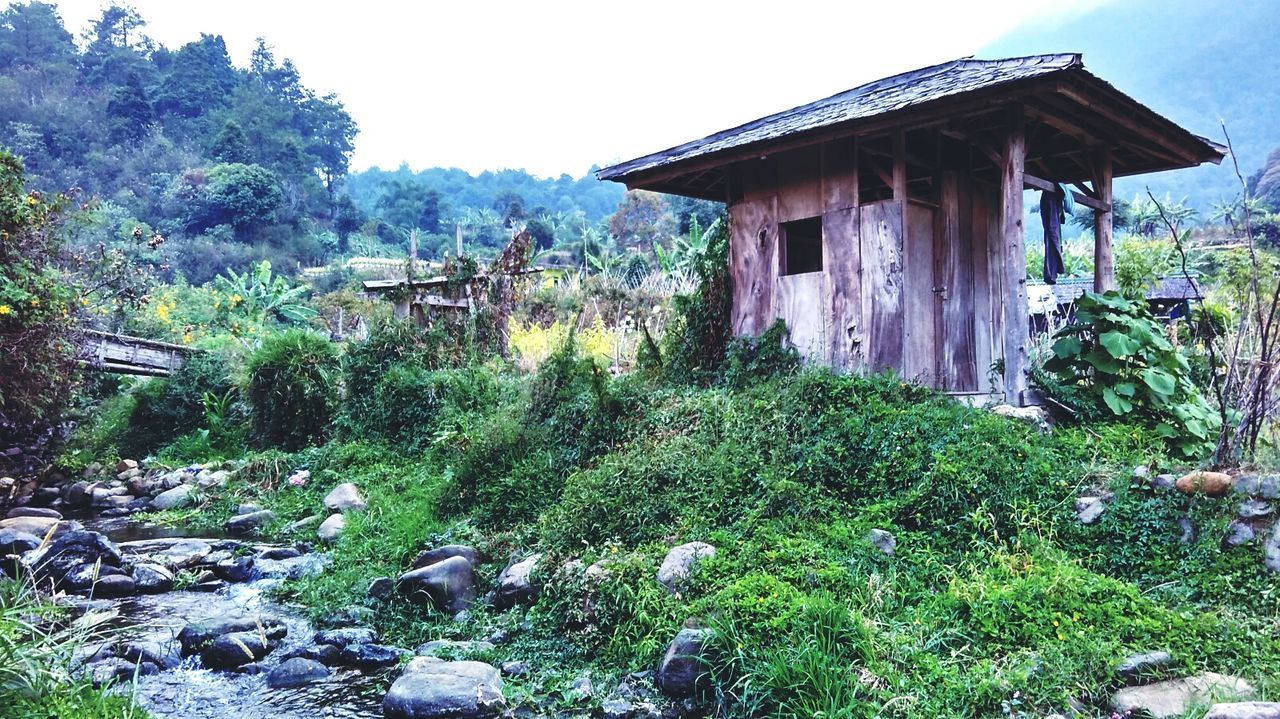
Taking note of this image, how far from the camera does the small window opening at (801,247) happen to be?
9789 millimetres

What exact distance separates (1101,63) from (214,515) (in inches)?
4876


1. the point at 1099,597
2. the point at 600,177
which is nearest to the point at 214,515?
the point at 600,177

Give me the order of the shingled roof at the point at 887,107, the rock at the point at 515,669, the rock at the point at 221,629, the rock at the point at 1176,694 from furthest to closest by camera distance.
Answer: the shingled roof at the point at 887,107 → the rock at the point at 221,629 → the rock at the point at 515,669 → the rock at the point at 1176,694

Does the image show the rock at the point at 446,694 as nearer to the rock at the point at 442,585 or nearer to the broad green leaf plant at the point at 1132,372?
the rock at the point at 442,585

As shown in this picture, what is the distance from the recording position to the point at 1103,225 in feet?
30.9

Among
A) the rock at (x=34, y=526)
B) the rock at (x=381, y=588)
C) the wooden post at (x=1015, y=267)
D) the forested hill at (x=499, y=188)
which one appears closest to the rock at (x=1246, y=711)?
the wooden post at (x=1015, y=267)

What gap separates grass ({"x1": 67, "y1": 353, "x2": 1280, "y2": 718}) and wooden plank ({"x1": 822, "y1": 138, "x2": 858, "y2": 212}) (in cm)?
205

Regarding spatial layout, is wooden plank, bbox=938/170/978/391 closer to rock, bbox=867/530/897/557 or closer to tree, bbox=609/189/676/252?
rock, bbox=867/530/897/557

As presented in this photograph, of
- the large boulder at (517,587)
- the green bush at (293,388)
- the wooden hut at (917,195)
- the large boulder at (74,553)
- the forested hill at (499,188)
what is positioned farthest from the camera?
the forested hill at (499,188)

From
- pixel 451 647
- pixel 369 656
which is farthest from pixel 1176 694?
pixel 369 656

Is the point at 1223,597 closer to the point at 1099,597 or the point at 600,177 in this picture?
the point at 1099,597

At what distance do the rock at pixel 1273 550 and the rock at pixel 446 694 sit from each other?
4915mm

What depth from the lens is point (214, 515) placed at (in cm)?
1073

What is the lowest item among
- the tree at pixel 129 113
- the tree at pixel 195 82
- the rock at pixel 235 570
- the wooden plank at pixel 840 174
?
the rock at pixel 235 570
